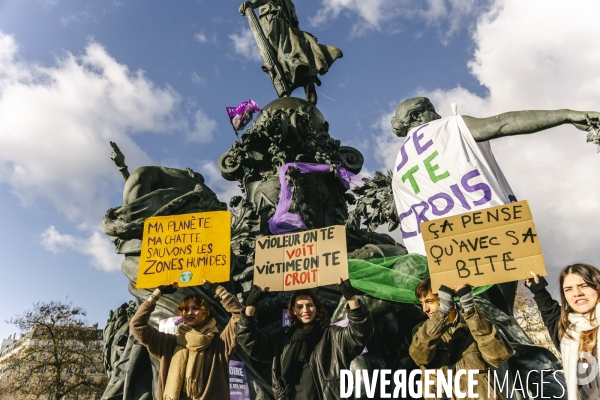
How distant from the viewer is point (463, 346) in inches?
149

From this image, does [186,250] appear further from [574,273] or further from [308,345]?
[574,273]

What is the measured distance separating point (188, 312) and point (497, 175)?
4.68 m

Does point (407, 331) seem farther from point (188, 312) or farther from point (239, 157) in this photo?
point (239, 157)

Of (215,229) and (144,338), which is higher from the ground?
(215,229)

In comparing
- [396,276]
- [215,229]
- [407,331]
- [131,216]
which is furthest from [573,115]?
[131,216]

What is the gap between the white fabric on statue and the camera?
6660 millimetres

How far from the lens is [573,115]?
5945 mm

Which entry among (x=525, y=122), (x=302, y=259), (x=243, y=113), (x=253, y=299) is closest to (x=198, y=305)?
(x=253, y=299)

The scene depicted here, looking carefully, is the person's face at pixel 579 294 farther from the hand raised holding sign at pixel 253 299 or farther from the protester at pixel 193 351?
the protester at pixel 193 351

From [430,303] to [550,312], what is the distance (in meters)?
0.80

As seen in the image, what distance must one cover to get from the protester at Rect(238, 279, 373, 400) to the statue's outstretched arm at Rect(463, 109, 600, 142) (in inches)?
144

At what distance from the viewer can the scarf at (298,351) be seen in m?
3.65

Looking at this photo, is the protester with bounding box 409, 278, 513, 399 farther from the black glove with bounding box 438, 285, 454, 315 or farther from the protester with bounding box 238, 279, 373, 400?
the protester with bounding box 238, 279, 373, 400

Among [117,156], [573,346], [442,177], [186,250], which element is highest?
[117,156]
